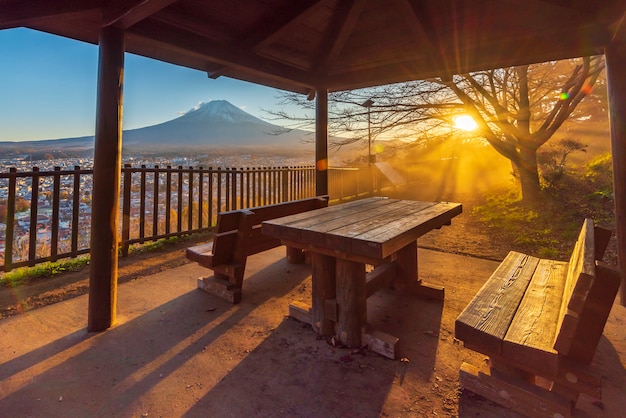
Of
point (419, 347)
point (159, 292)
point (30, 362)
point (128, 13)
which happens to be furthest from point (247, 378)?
point (128, 13)

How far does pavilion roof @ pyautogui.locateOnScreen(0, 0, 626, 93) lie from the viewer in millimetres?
2564

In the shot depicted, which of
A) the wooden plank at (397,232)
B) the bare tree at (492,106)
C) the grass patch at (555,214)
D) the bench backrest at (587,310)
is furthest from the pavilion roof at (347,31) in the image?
the bare tree at (492,106)

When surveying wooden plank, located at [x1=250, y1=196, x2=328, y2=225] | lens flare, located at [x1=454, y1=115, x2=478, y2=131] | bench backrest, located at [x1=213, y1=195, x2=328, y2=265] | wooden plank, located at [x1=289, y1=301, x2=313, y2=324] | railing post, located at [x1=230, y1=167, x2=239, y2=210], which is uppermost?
lens flare, located at [x1=454, y1=115, x2=478, y2=131]

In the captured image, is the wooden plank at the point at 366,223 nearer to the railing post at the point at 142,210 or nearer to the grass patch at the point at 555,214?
the grass patch at the point at 555,214

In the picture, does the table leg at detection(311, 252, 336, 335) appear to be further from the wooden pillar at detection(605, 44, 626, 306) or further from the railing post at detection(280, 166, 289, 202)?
the railing post at detection(280, 166, 289, 202)

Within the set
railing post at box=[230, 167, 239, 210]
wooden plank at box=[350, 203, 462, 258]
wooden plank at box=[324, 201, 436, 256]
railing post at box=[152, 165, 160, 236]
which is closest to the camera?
wooden plank at box=[350, 203, 462, 258]

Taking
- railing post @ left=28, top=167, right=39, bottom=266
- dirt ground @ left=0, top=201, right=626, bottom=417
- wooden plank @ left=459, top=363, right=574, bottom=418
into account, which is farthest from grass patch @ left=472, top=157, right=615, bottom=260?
railing post @ left=28, top=167, right=39, bottom=266

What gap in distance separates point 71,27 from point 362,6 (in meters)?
3.03

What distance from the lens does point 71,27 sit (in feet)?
8.63

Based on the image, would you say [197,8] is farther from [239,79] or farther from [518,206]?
[518,206]

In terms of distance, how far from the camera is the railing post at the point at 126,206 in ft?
13.9

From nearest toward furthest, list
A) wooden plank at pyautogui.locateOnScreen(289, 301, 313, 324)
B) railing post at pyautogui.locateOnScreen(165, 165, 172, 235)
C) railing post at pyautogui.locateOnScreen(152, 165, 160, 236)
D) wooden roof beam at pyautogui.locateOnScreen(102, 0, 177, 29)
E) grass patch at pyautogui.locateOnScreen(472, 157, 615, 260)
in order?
wooden roof beam at pyautogui.locateOnScreen(102, 0, 177, 29) → wooden plank at pyautogui.locateOnScreen(289, 301, 313, 324) → railing post at pyautogui.locateOnScreen(152, 165, 160, 236) → railing post at pyautogui.locateOnScreen(165, 165, 172, 235) → grass patch at pyautogui.locateOnScreen(472, 157, 615, 260)

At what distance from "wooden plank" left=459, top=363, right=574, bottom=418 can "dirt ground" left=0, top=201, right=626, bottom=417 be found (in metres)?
0.06

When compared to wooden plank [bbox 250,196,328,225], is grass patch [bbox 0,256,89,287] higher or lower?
lower
